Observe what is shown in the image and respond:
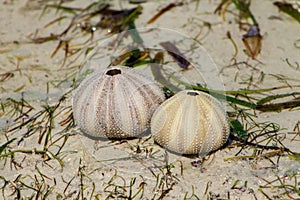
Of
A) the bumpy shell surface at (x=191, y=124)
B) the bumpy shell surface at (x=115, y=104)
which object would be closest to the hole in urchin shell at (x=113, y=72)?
the bumpy shell surface at (x=115, y=104)

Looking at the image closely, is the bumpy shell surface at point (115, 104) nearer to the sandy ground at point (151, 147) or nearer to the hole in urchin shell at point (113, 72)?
the hole in urchin shell at point (113, 72)

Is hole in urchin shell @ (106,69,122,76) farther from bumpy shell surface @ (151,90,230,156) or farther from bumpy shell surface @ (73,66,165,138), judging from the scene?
bumpy shell surface @ (151,90,230,156)

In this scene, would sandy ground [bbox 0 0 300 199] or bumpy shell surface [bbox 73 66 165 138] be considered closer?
sandy ground [bbox 0 0 300 199]

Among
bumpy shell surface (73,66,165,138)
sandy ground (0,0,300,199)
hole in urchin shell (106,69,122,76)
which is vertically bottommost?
sandy ground (0,0,300,199)

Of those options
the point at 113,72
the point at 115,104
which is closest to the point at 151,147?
the point at 115,104


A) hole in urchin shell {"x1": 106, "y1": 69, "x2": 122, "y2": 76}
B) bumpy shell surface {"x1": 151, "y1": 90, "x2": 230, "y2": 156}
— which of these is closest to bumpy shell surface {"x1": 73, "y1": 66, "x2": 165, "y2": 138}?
hole in urchin shell {"x1": 106, "y1": 69, "x2": 122, "y2": 76}

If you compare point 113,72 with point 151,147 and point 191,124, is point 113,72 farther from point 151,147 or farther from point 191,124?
point 191,124
